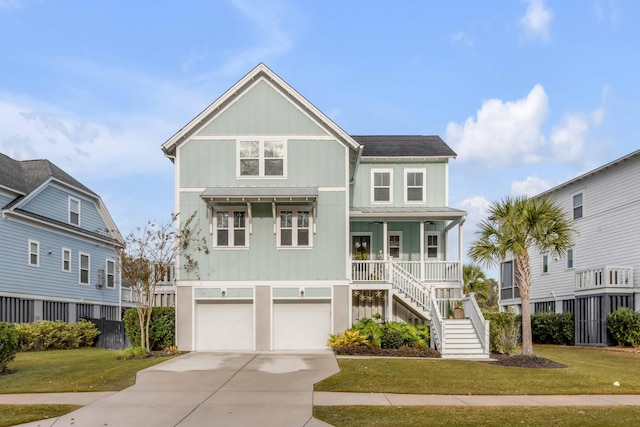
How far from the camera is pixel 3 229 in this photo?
26.6 meters

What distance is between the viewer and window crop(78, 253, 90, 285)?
32844 millimetres

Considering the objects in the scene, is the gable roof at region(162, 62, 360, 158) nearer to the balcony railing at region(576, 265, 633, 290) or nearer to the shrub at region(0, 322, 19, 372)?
the shrub at region(0, 322, 19, 372)

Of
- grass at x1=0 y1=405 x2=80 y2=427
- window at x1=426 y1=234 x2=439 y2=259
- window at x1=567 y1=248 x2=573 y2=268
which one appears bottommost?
grass at x1=0 y1=405 x2=80 y2=427

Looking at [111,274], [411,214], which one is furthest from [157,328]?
[111,274]

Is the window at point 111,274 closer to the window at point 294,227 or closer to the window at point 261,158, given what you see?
the window at point 261,158

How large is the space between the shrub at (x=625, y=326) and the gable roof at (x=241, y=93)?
13.8 metres

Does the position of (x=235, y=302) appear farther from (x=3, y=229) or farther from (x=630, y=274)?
(x=630, y=274)

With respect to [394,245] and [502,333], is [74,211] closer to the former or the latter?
[394,245]

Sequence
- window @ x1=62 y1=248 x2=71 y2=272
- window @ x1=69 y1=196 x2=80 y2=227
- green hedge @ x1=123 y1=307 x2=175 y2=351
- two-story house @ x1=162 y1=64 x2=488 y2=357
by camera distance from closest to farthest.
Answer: green hedge @ x1=123 y1=307 x2=175 y2=351 < two-story house @ x1=162 y1=64 x2=488 y2=357 < window @ x1=62 y1=248 x2=71 y2=272 < window @ x1=69 y1=196 x2=80 y2=227

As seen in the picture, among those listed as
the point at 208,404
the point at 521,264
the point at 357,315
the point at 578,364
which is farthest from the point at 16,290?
the point at 578,364

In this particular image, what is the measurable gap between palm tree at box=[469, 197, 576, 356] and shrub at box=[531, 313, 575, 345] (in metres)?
12.1

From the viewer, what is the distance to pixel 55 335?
2584 centimetres

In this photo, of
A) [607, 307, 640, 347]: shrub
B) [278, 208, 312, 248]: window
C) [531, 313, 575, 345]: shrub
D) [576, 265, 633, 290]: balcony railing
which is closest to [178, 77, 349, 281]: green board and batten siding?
[278, 208, 312, 248]: window

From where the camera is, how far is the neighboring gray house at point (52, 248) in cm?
2706
